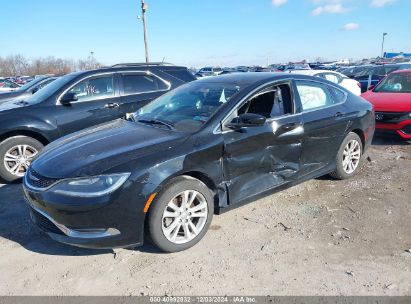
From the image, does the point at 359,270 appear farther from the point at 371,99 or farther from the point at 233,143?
the point at 371,99

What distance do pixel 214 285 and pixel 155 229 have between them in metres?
0.71

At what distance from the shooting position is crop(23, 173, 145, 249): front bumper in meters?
3.01

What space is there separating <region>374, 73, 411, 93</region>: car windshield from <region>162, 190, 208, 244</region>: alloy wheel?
645cm

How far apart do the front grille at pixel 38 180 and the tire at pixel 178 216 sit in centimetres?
91

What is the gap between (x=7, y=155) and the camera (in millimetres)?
5484

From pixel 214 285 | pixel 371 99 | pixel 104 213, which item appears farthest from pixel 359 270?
pixel 371 99

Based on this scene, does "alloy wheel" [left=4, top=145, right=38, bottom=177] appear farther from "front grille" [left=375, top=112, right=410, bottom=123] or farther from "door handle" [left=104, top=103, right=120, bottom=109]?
"front grille" [left=375, top=112, right=410, bottom=123]

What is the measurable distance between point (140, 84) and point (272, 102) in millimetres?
3238

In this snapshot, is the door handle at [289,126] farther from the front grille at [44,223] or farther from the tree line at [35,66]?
the tree line at [35,66]

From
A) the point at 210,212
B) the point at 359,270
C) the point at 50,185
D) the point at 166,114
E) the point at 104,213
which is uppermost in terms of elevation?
the point at 166,114

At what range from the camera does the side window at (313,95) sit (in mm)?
4484

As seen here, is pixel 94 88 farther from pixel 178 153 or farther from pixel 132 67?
pixel 178 153

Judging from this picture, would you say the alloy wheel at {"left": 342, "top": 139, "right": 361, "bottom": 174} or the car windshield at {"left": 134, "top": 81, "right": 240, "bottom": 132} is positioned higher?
the car windshield at {"left": 134, "top": 81, "right": 240, "bottom": 132}

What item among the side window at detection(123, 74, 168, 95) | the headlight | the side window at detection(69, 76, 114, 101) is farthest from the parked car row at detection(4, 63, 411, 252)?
the side window at detection(123, 74, 168, 95)
